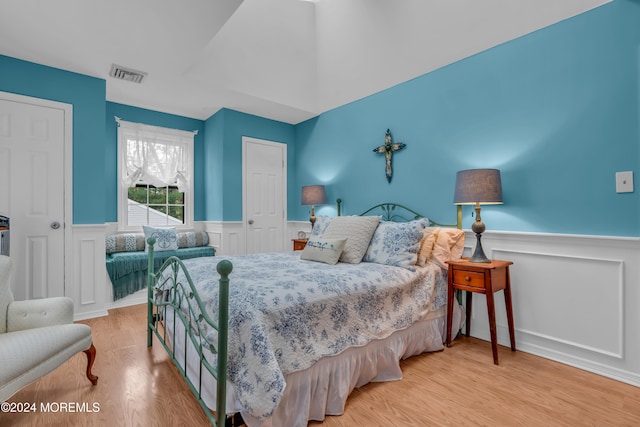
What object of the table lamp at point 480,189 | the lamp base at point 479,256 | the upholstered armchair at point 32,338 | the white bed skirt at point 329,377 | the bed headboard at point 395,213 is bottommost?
the white bed skirt at point 329,377

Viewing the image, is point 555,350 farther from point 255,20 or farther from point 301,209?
point 255,20

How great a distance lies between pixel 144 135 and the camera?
13.8 ft

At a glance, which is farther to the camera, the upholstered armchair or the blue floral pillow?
the blue floral pillow

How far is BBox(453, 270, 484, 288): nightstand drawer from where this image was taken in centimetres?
230

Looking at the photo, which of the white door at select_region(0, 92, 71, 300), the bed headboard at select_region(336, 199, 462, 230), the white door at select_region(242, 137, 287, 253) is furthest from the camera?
the white door at select_region(242, 137, 287, 253)

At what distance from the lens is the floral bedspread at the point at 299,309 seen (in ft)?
4.53

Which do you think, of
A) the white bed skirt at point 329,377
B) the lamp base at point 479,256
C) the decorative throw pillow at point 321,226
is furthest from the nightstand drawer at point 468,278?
the decorative throw pillow at point 321,226

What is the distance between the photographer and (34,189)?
2.93 m

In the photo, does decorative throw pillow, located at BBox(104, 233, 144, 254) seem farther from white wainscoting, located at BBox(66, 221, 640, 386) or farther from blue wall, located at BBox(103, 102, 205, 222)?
white wainscoting, located at BBox(66, 221, 640, 386)

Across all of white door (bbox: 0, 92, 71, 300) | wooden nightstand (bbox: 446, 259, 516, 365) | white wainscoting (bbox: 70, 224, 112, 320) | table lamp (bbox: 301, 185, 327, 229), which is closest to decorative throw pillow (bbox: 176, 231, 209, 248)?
white wainscoting (bbox: 70, 224, 112, 320)

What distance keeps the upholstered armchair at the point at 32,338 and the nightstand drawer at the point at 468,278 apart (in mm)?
2536

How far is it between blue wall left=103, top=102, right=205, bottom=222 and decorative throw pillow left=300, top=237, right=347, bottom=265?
107 inches

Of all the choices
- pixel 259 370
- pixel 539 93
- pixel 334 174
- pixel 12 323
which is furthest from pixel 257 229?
pixel 539 93

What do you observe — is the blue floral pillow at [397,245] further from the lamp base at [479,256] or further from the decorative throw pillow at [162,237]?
the decorative throw pillow at [162,237]
